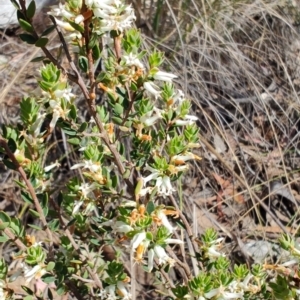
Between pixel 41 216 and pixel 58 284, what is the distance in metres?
0.13

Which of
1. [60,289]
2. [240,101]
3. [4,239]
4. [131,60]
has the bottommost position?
[240,101]

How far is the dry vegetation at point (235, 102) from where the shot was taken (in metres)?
2.03

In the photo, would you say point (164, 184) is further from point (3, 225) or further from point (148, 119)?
point (3, 225)

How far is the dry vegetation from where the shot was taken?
2.03 metres

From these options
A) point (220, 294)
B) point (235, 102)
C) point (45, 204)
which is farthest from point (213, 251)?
point (235, 102)

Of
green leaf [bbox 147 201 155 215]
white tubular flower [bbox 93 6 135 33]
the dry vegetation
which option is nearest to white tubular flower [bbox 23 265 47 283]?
green leaf [bbox 147 201 155 215]

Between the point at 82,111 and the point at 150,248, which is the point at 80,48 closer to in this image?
the point at 150,248

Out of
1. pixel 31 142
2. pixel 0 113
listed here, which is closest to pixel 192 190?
pixel 0 113

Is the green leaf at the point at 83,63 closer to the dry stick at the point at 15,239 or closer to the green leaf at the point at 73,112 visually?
the green leaf at the point at 73,112

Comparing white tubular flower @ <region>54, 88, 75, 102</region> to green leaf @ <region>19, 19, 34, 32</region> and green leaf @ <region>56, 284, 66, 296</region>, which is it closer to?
green leaf @ <region>19, 19, 34, 32</region>

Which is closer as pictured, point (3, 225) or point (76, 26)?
point (76, 26)

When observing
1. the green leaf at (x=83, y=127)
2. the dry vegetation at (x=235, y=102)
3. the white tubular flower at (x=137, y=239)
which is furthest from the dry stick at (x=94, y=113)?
the dry vegetation at (x=235, y=102)

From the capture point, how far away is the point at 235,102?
84.0 inches

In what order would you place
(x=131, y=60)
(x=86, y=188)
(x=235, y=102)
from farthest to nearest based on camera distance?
1. (x=235, y=102)
2. (x=86, y=188)
3. (x=131, y=60)
